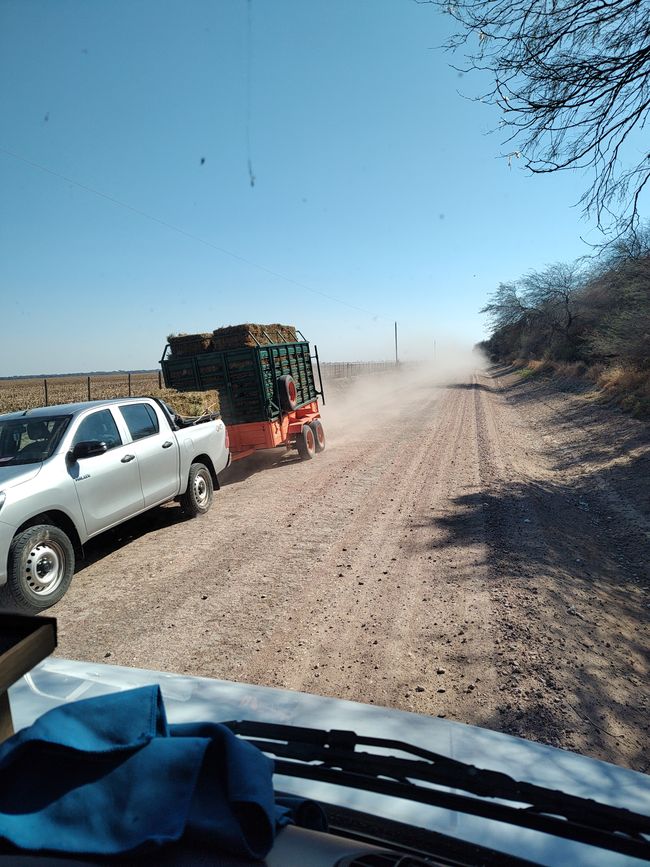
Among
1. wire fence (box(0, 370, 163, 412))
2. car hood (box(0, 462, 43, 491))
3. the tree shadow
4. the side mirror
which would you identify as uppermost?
wire fence (box(0, 370, 163, 412))

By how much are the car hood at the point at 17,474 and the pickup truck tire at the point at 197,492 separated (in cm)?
260

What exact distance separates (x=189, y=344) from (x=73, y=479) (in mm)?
Answer: 6281

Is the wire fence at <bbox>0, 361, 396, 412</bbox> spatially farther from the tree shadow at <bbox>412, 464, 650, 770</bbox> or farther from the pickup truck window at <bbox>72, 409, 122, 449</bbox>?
the tree shadow at <bbox>412, 464, 650, 770</bbox>

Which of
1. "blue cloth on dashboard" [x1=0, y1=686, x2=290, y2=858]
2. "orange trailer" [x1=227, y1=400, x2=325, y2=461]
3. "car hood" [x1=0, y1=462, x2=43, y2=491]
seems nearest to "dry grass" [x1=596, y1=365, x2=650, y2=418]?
"orange trailer" [x1=227, y1=400, x2=325, y2=461]

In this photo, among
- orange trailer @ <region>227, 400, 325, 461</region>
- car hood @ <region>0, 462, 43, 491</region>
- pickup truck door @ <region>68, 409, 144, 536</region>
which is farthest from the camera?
orange trailer @ <region>227, 400, 325, 461</region>

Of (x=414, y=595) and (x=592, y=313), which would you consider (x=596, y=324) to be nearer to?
(x=592, y=313)

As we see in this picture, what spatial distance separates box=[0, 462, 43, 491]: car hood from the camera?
4.67 meters

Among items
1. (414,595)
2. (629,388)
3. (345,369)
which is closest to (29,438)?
(414,595)

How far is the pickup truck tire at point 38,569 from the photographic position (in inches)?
179

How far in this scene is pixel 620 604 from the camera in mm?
4695

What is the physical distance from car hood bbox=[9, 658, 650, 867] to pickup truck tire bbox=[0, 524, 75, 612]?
8.80 ft

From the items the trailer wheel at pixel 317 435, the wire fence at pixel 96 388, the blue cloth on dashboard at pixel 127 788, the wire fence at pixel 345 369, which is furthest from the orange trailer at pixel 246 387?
the wire fence at pixel 345 369

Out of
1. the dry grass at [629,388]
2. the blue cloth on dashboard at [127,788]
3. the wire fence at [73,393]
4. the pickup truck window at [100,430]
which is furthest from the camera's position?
the wire fence at [73,393]

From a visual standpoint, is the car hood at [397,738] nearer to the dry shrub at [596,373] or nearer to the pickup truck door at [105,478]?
the pickup truck door at [105,478]
